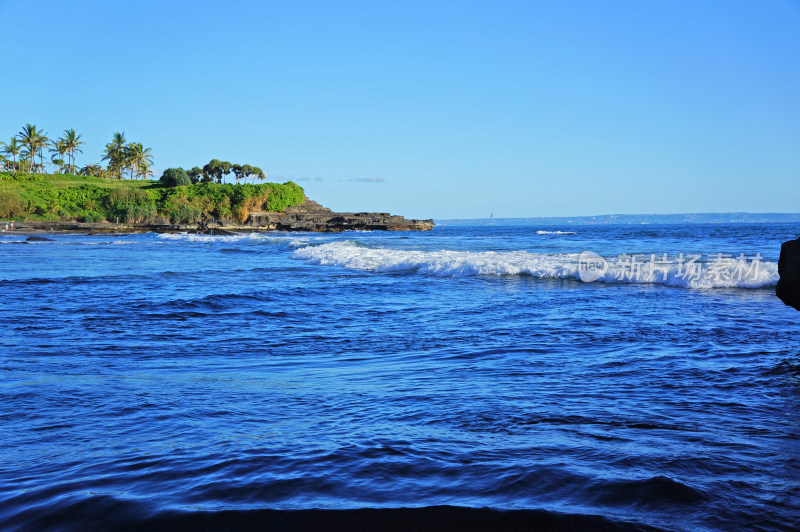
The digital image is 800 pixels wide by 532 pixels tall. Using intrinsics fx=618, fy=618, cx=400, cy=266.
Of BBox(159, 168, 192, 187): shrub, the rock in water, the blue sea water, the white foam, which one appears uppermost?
BBox(159, 168, 192, 187): shrub

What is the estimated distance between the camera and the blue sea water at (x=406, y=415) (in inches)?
113

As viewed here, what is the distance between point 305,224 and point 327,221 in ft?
31.9

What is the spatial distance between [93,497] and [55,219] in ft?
279

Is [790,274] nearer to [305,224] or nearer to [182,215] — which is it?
[305,224]

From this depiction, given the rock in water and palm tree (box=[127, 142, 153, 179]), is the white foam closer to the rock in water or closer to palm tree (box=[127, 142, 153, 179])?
the rock in water

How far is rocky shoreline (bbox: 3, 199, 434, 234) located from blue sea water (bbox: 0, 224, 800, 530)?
64532 mm

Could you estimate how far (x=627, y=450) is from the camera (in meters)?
3.48

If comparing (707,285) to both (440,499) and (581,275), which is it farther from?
(440,499)

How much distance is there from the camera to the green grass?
7794 centimetres

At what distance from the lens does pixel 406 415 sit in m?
4.30

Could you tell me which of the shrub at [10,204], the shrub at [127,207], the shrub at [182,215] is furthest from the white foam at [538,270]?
the shrub at [182,215]

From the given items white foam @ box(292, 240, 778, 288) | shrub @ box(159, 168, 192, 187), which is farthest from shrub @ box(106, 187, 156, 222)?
white foam @ box(292, 240, 778, 288)

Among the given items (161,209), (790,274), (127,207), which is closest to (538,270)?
(790,274)

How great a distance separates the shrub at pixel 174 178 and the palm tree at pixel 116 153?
762 inches
